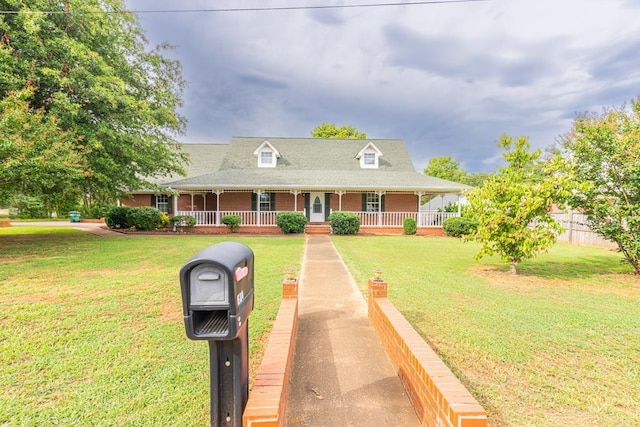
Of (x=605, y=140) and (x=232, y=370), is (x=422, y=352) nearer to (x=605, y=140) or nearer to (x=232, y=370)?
(x=232, y=370)

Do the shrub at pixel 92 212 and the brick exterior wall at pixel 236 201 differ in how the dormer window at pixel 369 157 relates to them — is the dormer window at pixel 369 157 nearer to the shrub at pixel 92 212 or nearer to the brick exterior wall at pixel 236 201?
the brick exterior wall at pixel 236 201

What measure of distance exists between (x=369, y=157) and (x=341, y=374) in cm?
1929

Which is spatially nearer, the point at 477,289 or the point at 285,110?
the point at 477,289

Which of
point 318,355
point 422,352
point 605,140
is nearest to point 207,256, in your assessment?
point 422,352

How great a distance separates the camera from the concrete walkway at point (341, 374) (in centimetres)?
232

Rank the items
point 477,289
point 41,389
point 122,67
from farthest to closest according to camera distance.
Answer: point 122,67 < point 477,289 < point 41,389

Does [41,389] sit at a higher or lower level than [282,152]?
lower

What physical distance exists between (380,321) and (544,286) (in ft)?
16.3

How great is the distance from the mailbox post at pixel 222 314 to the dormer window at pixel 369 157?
19.8 metres

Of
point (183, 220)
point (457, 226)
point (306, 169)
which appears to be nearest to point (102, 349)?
point (183, 220)

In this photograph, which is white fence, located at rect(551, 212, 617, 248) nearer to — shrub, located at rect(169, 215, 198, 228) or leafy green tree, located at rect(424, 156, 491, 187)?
shrub, located at rect(169, 215, 198, 228)

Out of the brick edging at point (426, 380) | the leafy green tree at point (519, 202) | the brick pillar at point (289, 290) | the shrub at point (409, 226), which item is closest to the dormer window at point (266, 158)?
the shrub at point (409, 226)

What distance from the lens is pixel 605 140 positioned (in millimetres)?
7188

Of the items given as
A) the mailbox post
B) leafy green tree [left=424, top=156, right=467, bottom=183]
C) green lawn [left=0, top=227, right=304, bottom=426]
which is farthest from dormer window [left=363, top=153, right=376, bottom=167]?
leafy green tree [left=424, top=156, right=467, bottom=183]
